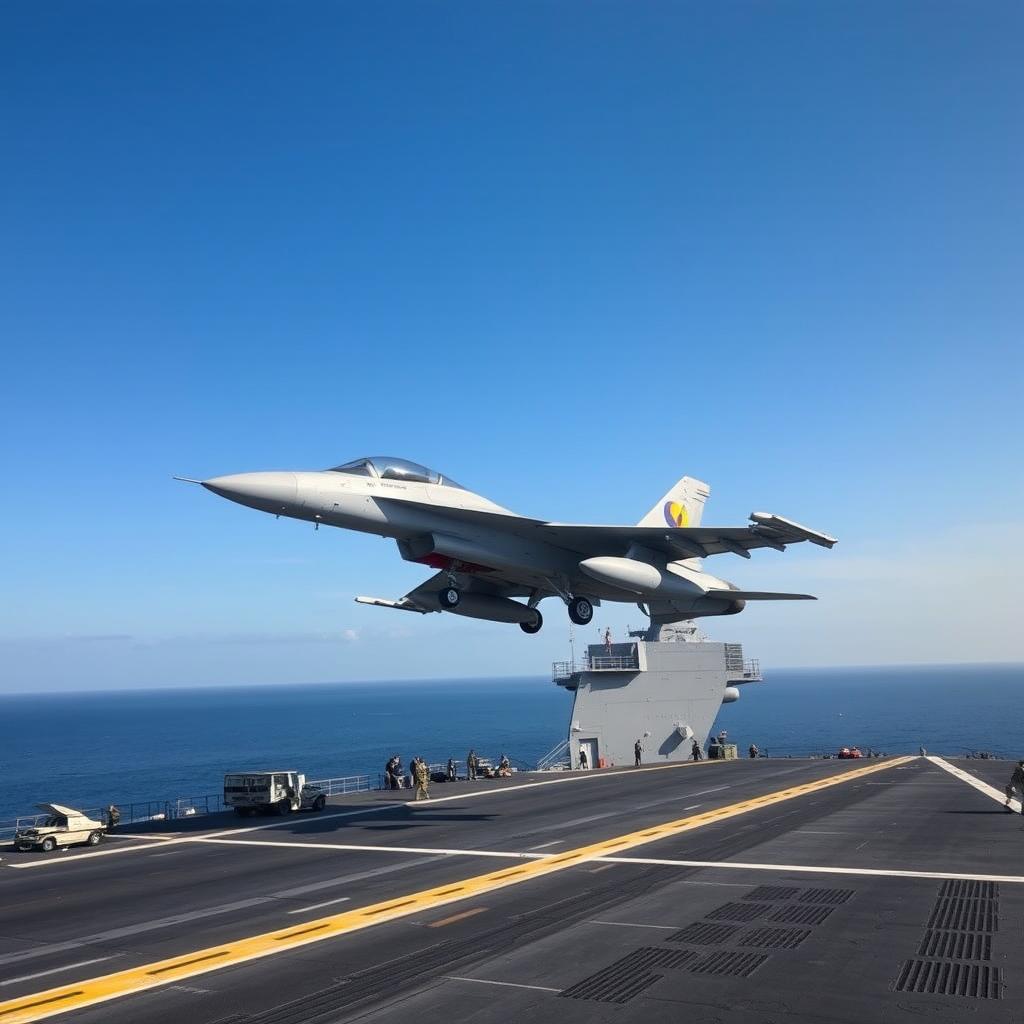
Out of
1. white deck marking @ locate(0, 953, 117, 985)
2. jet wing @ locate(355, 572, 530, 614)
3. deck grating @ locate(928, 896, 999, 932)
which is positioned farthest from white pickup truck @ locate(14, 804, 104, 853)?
deck grating @ locate(928, 896, 999, 932)

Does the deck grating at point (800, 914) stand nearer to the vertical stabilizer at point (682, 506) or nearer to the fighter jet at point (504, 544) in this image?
the fighter jet at point (504, 544)

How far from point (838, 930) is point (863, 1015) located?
12.4 feet

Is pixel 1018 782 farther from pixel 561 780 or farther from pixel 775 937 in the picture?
pixel 561 780

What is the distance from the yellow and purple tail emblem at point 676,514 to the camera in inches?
1238

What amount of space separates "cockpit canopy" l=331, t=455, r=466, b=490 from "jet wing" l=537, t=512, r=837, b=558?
3349 mm

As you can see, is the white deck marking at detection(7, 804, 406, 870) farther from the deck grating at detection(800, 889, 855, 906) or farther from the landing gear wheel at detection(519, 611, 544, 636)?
the deck grating at detection(800, 889, 855, 906)

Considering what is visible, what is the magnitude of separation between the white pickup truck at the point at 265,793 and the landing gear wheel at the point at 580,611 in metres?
11.4

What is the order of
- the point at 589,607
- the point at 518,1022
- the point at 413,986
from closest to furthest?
the point at 518,1022
the point at 413,986
the point at 589,607

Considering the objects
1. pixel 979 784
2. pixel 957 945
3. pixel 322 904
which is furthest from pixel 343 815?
pixel 979 784

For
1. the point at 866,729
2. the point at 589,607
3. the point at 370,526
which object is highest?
the point at 370,526

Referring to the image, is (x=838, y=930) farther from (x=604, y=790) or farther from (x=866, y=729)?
(x=866, y=729)

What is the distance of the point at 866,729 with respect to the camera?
154 metres

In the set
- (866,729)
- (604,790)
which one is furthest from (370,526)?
(866,729)

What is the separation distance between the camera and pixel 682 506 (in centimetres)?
3216
